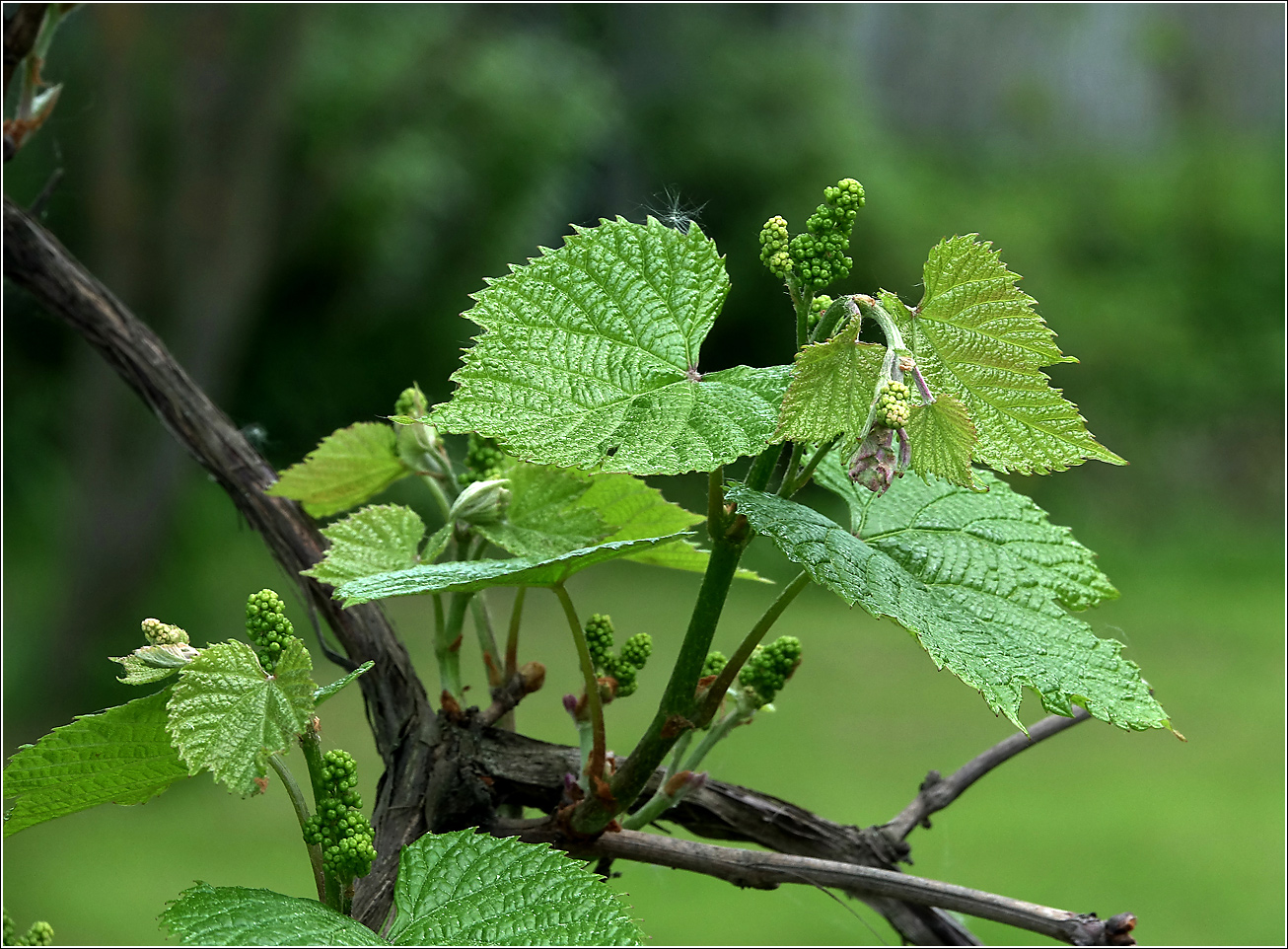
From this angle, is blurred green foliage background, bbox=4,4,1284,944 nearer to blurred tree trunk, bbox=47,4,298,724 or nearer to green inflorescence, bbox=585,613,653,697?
blurred tree trunk, bbox=47,4,298,724

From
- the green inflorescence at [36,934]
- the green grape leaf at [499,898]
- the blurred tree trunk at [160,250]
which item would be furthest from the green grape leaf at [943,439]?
the blurred tree trunk at [160,250]

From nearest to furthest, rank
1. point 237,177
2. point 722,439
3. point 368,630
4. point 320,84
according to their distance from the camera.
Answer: point 722,439
point 368,630
point 237,177
point 320,84

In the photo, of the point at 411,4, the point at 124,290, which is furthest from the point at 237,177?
the point at 411,4

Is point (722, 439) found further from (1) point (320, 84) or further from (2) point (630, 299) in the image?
(1) point (320, 84)

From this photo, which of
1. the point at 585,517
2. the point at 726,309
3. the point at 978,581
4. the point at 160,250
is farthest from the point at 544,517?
the point at 726,309

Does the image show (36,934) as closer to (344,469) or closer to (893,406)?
(344,469)

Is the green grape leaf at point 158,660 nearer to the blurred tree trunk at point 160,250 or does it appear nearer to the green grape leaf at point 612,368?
the green grape leaf at point 612,368
